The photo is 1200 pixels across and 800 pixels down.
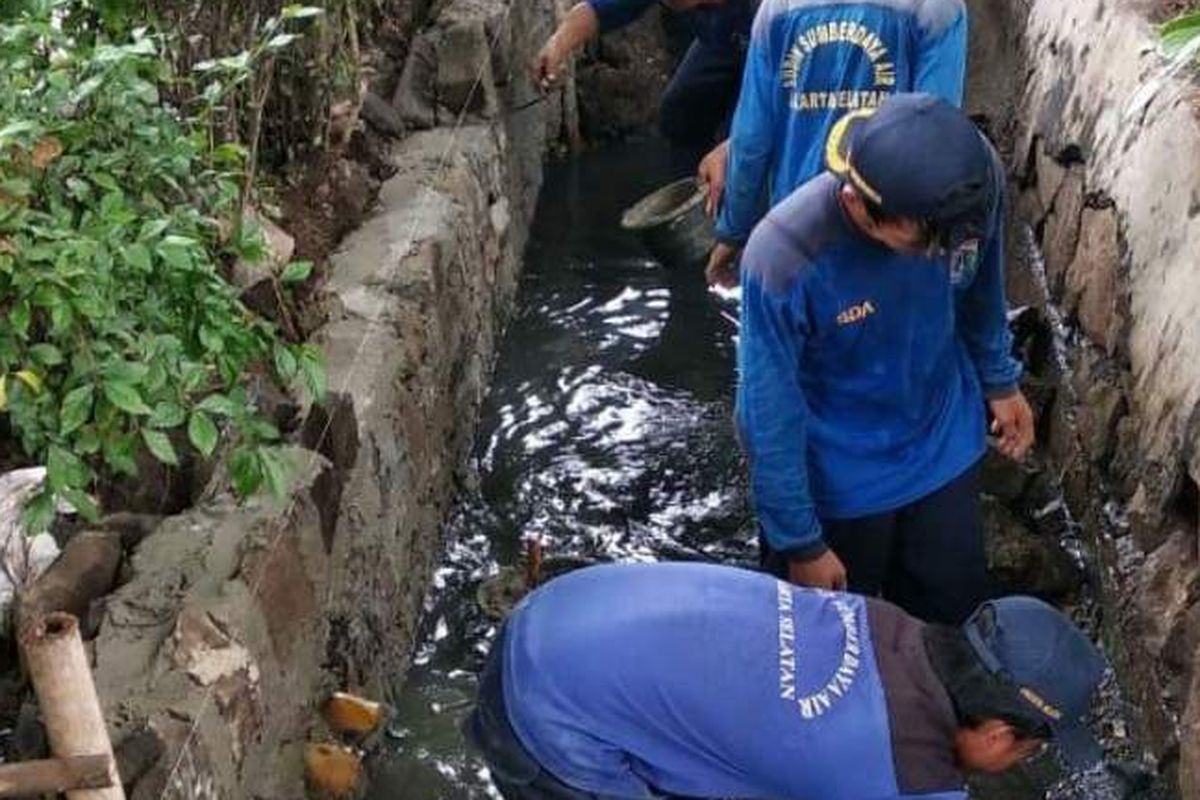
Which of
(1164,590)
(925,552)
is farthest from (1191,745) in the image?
(925,552)

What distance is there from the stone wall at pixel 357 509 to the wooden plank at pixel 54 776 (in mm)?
354

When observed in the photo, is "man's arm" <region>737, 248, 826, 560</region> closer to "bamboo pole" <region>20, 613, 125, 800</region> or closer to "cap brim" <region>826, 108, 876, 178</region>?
"cap brim" <region>826, 108, 876, 178</region>

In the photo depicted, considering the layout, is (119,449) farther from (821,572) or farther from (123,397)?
(821,572)

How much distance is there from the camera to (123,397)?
8.32ft

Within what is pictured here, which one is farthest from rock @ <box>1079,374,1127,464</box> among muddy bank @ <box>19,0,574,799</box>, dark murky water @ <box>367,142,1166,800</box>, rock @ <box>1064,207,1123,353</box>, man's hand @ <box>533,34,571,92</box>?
man's hand @ <box>533,34,571,92</box>

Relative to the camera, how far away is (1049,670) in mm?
2504

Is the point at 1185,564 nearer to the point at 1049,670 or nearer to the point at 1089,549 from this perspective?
the point at 1089,549

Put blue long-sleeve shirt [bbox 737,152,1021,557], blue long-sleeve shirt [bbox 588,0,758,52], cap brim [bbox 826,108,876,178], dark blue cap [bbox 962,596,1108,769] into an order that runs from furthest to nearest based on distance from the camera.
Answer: blue long-sleeve shirt [bbox 588,0,758,52], blue long-sleeve shirt [bbox 737,152,1021,557], cap brim [bbox 826,108,876,178], dark blue cap [bbox 962,596,1108,769]

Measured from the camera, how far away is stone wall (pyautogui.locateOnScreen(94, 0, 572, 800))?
3025 millimetres

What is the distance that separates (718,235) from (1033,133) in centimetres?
229

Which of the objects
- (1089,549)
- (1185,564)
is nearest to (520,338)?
(1089,549)

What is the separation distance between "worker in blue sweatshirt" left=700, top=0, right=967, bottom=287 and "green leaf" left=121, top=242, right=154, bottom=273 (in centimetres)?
183

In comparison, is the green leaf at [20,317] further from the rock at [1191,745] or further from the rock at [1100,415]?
the rock at [1100,415]

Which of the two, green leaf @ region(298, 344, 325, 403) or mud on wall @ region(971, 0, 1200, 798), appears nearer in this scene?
green leaf @ region(298, 344, 325, 403)
